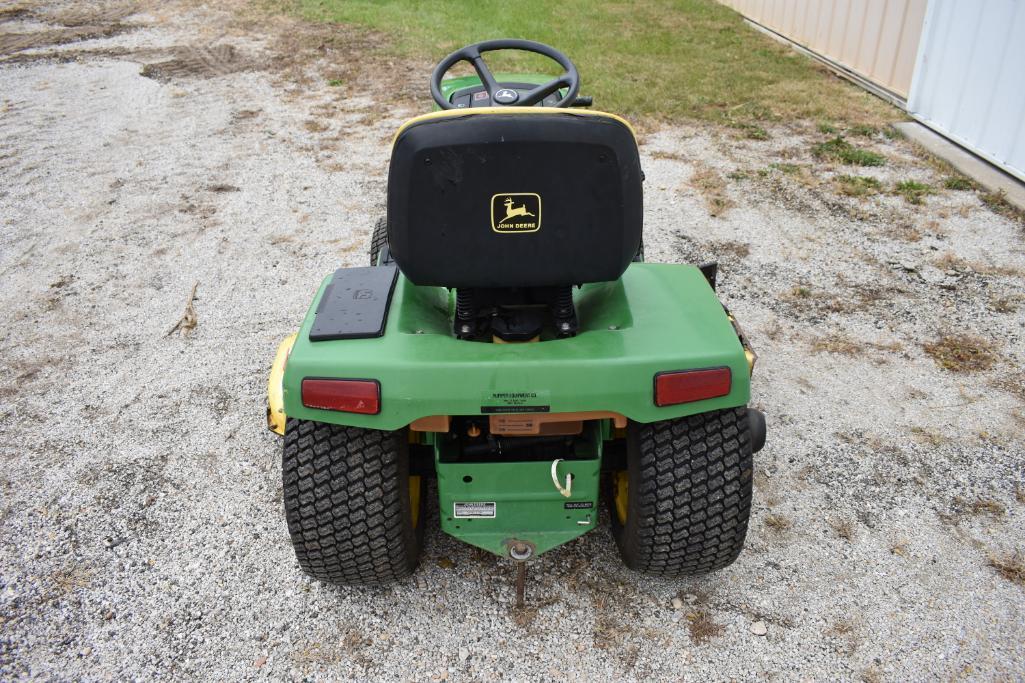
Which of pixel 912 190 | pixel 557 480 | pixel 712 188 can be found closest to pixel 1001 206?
pixel 912 190

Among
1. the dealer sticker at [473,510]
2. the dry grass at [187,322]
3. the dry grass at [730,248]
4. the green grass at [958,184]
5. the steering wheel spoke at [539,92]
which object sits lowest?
the green grass at [958,184]

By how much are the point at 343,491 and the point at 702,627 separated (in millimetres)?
1082

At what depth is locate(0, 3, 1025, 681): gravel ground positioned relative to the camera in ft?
7.38

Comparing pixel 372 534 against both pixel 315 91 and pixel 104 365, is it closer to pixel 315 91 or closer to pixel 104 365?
pixel 104 365

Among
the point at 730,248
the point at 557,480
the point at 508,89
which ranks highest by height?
the point at 508,89

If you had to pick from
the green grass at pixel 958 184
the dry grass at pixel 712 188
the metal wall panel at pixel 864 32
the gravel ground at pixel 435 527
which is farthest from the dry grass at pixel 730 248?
the metal wall panel at pixel 864 32

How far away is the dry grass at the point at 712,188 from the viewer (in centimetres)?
492

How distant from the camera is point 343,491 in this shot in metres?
2.11

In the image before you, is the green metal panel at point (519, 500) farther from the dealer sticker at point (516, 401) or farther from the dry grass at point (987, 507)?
the dry grass at point (987, 507)

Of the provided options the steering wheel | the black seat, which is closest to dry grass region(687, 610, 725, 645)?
the black seat

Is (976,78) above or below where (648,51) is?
above

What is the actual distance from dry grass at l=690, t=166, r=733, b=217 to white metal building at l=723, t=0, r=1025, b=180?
1826 mm

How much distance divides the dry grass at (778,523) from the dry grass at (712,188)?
2.57 meters

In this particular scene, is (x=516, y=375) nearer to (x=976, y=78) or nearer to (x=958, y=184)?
(x=958, y=184)
